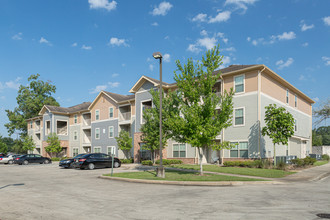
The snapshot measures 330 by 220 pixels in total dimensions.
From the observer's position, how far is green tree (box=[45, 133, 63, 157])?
46.0 m

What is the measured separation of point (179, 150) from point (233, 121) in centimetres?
720

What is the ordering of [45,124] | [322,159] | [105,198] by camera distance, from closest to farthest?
[105,198] < [322,159] < [45,124]

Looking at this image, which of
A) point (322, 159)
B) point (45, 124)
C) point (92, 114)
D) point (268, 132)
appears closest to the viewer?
point (268, 132)

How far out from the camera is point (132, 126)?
1442 inches

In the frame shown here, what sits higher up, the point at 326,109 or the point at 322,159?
the point at 326,109

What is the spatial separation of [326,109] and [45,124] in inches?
2069

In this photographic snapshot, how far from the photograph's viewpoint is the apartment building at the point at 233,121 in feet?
81.5

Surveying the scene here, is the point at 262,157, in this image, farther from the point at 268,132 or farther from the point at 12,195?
the point at 12,195

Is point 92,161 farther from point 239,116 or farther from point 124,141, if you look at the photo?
point 239,116

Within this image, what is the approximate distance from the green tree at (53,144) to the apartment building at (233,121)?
1991mm

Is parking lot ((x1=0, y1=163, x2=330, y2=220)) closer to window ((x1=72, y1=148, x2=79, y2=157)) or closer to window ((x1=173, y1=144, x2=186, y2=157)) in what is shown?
window ((x1=173, y1=144, x2=186, y2=157))

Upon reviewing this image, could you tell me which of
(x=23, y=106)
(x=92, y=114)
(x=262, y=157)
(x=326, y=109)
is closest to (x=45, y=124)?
(x=92, y=114)

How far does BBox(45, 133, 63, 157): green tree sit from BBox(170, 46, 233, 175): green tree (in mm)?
34047

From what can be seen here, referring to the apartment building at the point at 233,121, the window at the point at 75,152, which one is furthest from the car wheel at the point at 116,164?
the window at the point at 75,152
